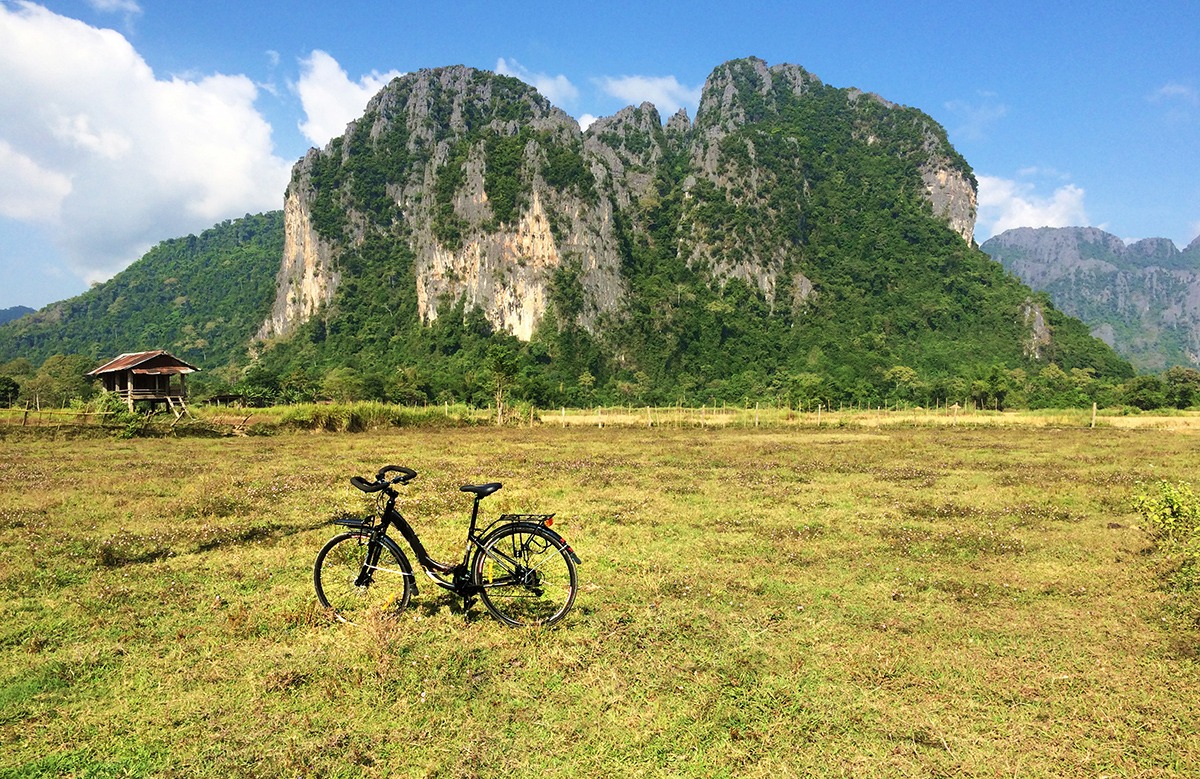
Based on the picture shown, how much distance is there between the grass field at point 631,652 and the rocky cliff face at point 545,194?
101 meters

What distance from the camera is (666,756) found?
392 cm

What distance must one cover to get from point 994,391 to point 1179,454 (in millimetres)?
52392

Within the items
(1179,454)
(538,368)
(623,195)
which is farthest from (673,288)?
(1179,454)

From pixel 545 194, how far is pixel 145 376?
8423 centimetres

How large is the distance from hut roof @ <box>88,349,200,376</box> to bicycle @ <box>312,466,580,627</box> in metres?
38.0

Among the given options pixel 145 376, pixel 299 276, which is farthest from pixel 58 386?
pixel 299 276

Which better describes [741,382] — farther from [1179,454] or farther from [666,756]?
[666,756]

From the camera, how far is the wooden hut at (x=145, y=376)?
36594 mm

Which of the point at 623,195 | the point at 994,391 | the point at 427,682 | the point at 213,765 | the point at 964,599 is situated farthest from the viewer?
the point at 623,195

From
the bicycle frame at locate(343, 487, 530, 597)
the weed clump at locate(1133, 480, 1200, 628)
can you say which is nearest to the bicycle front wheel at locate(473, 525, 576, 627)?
the bicycle frame at locate(343, 487, 530, 597)

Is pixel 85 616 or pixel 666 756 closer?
pixel 666 756

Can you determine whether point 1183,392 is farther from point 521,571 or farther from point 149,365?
point 149,365

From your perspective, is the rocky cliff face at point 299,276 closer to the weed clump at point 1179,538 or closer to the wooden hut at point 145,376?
the wooden hut at point 145,376

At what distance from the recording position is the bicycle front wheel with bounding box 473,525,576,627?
576 centimetres
